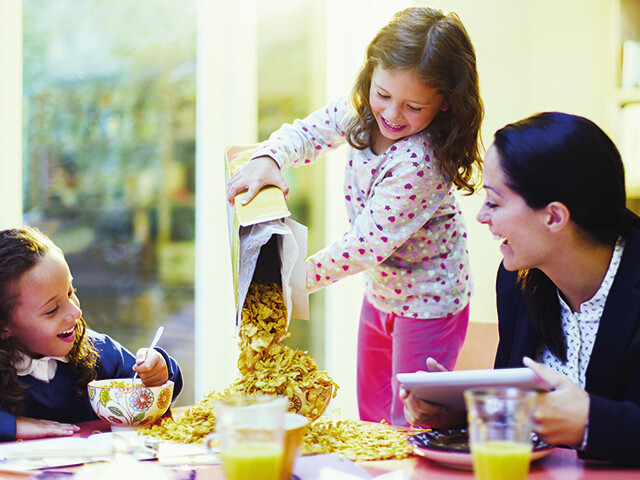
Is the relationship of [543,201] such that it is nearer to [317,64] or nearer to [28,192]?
[28,192]

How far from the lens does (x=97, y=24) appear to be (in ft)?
7.59

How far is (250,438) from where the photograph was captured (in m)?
0.73

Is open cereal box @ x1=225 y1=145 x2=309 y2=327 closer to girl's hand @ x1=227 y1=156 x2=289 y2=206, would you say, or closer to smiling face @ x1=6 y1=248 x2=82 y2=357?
girl's hand @ x1=227 y1=156 x2=289 y2=206

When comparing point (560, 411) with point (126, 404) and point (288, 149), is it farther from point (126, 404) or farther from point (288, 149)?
point (288, 149)

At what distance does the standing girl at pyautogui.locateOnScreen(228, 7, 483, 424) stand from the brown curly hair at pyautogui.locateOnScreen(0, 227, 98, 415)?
0.40 m

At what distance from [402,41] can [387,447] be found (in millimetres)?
798

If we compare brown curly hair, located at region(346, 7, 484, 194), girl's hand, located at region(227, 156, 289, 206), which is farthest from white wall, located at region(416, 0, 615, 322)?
girl's hand, located at region(227, 156, 289, 206)

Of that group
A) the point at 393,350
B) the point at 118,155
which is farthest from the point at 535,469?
the point at 118,155

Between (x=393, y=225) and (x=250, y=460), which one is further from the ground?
(x=393, y=225)

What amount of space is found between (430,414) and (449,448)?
0.15 meters

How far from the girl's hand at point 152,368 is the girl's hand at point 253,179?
1.04 ft

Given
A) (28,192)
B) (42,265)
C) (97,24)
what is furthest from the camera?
(97,24)

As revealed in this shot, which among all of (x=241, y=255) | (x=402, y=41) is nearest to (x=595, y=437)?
(x=241, y=255)

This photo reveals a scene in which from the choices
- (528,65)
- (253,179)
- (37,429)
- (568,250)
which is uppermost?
(528,65)
